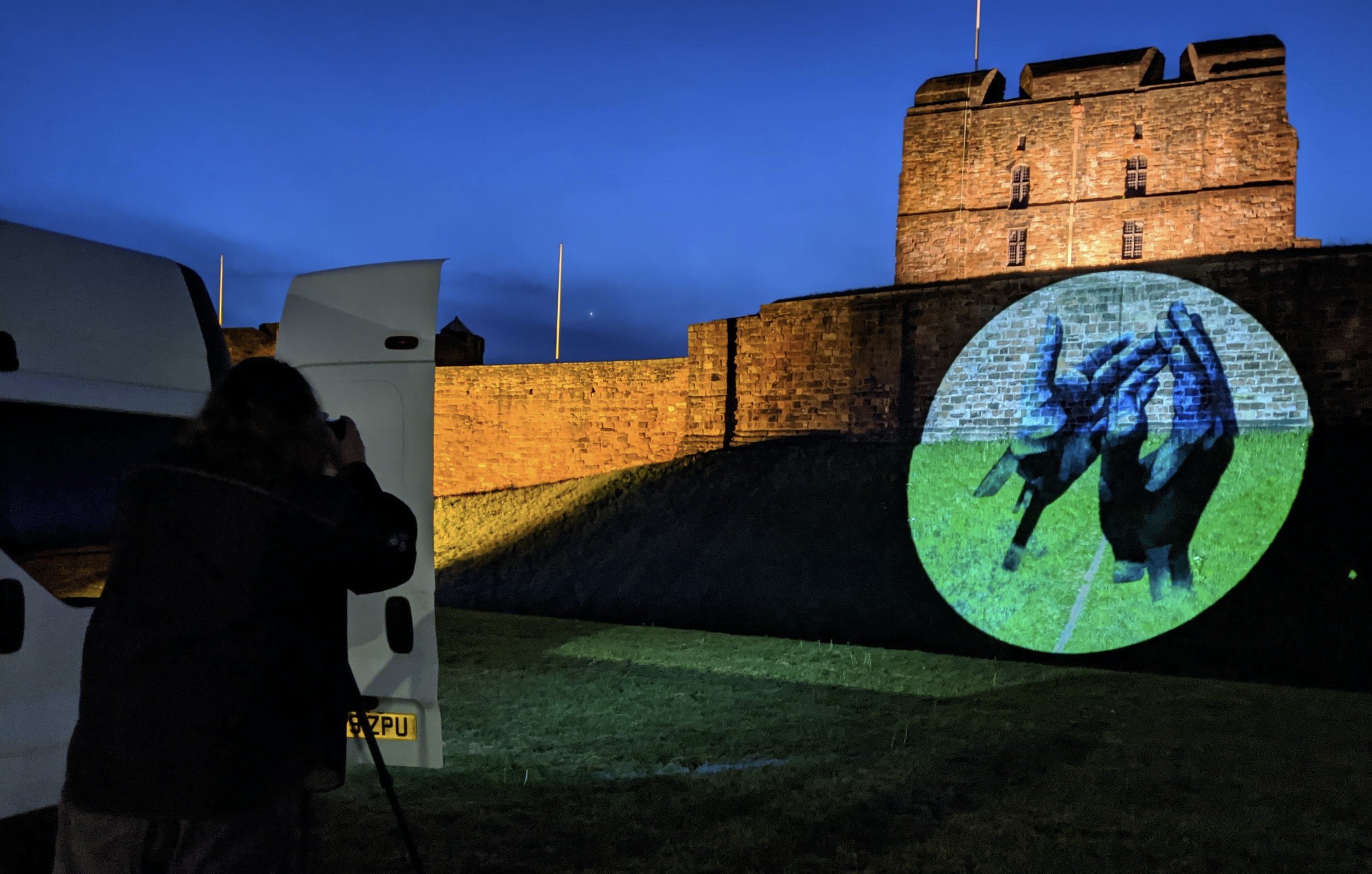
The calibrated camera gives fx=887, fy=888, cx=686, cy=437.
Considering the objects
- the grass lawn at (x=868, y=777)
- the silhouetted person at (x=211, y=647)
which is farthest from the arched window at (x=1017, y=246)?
the silhouetted person at (x=211, y=647)

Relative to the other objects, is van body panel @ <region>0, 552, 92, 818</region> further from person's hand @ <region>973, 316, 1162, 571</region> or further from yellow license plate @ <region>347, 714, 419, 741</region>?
person's hand @ <region>973, 316, 1162, 571</region>

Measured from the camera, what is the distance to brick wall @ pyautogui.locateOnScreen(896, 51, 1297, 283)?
28.9m

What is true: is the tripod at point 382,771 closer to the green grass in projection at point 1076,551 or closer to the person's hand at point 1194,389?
the green grass in projection at point 1076,551

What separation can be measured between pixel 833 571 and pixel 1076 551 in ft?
10.1

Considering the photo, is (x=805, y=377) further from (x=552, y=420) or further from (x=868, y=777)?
(x=868, y=777)

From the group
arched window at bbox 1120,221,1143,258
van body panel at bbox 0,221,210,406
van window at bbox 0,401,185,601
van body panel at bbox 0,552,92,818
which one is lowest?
van body panel at bbox 0,552,92,818

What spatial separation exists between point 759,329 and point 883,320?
2.84 meters

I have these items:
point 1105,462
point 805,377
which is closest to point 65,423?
point 1105,462

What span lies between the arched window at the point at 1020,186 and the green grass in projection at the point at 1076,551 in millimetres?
20681

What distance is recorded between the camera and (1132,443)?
13.4m

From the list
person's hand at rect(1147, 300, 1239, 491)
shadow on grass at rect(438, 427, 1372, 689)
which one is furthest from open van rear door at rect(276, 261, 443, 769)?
person's hand at rect(1147, 300, 1239, 491)

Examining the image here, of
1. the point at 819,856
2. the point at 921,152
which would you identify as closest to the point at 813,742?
the point at 819,856

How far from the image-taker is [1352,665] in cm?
833

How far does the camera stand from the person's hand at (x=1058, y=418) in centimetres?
1320
